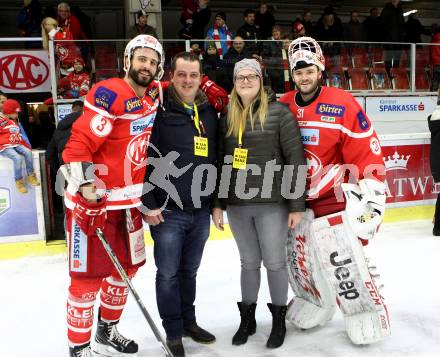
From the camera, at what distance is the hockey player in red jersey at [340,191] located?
2342 millimetres

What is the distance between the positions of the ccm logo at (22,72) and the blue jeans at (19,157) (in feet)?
11.2

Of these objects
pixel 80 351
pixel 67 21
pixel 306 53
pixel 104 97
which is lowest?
pixel 80 351

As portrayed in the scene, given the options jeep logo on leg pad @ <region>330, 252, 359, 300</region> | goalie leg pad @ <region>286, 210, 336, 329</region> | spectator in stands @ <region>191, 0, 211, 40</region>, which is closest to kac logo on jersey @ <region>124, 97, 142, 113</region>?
goalie leg pad @ <region>286, 210, 336, 329</region>

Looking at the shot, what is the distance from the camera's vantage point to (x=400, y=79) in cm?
762

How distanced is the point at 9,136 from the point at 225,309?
242cm

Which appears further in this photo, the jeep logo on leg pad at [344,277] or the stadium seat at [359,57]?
the stadium seat at [359,57]

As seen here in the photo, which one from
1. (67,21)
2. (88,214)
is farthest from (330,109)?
(67,21)

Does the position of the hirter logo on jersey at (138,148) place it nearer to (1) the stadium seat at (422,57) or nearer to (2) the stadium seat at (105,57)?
(2) the stadium seat at (105,57)

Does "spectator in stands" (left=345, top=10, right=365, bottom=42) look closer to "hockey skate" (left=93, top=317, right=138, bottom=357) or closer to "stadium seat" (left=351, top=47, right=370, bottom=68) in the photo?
"stadium seat" (left=351, top=47, right=370, bottom=68)

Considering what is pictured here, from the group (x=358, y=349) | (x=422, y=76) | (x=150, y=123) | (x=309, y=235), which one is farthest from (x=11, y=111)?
(x=422, y=76)

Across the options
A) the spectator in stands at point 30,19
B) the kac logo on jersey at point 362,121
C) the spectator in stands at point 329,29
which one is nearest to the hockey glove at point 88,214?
the kac logo on jersey at point 362,121

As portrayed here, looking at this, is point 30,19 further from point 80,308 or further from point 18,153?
point 80,308

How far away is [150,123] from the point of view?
2.27 meters

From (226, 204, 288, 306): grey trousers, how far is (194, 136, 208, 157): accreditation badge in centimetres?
Answer: 31
